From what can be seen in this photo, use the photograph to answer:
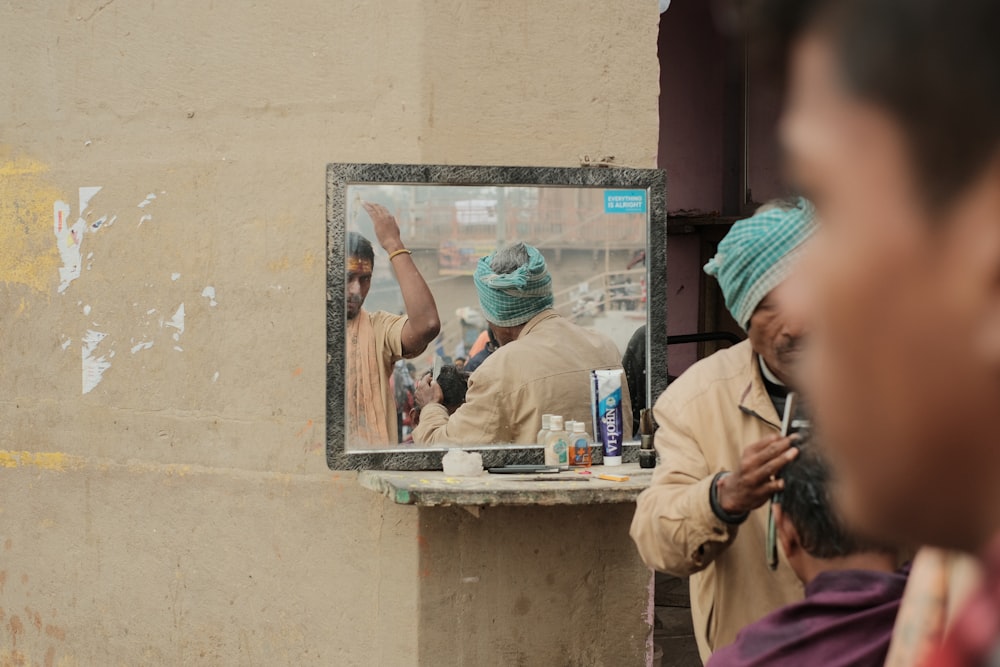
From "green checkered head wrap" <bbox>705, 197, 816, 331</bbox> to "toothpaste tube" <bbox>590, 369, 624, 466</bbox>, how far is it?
1.24 m

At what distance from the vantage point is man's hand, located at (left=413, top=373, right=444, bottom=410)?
11.7ft

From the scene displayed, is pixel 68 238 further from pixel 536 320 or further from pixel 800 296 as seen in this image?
pixel 800 296

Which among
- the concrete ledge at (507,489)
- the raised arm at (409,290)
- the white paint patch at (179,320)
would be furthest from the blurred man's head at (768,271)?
the white paint patch at (179,320)

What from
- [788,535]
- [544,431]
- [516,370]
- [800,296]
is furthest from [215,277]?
[800,296]

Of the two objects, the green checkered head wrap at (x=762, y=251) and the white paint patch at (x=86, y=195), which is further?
the white paint patch at (x=86, y=195)

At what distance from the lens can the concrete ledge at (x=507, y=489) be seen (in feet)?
10.5

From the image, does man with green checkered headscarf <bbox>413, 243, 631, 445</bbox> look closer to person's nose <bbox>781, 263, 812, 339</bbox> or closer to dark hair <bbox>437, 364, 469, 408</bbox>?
dark hair <bbox>437, 364, 469, 408</bbox>

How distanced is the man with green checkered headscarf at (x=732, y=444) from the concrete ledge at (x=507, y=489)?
0.63m

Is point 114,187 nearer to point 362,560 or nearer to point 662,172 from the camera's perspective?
point 362,560

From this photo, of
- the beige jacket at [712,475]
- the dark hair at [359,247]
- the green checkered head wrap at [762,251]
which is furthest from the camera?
the dark hair at [359,247]

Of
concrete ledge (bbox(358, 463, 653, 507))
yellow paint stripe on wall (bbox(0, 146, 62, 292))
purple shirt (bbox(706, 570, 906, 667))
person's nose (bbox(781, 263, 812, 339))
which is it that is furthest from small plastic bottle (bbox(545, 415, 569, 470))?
person's nose (bbox(781, 263, 812, 339))

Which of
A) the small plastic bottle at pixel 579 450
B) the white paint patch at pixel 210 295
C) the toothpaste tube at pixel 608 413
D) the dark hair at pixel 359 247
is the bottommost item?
the small plastic bottle at pixel 579 450

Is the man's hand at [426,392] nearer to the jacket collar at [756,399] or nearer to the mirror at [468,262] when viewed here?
the mirror at [468,262]

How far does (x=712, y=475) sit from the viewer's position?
2363 mm
